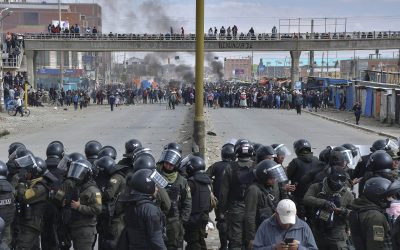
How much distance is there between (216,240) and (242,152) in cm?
240

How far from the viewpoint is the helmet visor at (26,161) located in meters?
8.04

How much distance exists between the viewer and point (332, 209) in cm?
694

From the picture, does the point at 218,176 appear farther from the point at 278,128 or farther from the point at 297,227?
the point at 278,128

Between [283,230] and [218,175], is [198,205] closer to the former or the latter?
[218,175]

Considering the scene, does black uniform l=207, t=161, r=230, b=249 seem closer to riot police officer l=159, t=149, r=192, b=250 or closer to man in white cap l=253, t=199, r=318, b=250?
riot police officer l=159, t=149, r=192, b=250

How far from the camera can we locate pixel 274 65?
144m

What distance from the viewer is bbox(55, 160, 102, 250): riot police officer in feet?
24.3

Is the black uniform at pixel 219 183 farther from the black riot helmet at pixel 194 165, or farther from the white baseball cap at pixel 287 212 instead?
the white baseball cap at pixel 287 212

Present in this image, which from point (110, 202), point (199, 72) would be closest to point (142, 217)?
point (110, 202)

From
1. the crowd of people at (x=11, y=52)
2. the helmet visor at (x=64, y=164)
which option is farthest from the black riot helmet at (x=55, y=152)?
the crowd of people at (x=11, y=52)

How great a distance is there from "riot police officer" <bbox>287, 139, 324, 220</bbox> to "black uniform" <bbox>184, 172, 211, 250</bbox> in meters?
1.21

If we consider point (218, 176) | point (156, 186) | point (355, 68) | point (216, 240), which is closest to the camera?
point (156, 186)

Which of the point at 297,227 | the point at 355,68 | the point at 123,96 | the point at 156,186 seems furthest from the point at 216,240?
the point at 355,68

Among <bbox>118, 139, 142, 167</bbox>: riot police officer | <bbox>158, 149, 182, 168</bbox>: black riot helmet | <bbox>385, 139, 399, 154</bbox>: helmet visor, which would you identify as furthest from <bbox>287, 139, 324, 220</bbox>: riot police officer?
<bbox>118, 139, 142, 167</bbox>: riot police officer
